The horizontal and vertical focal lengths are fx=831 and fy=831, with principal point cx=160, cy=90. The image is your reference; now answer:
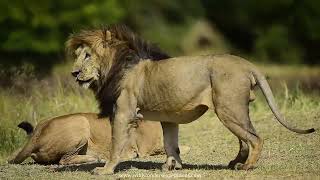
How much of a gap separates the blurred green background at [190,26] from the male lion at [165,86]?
18.5m

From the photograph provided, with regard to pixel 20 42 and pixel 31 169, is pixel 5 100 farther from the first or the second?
pixel 20 42

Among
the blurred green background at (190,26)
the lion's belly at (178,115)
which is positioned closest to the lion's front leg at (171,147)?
the lion's belly at (178,115)

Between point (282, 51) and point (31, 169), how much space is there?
2951 cm

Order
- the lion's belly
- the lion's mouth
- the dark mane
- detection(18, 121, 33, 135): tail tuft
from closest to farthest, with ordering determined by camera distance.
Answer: the lion's belly
the dark mane
the lion's mouth
detection(18, 121, 33, 135): tail tuft

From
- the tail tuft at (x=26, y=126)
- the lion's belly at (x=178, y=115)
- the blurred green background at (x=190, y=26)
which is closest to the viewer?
the lion's belly at (x=178, y=115)

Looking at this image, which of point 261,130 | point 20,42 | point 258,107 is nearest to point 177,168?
point 261,130

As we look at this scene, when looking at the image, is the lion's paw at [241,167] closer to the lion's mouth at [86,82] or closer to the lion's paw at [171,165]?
the lion's paw at [171,165]

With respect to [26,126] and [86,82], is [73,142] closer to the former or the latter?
[26,126]

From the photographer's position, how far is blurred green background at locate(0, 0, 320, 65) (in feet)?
97.8

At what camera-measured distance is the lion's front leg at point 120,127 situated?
10344 mm

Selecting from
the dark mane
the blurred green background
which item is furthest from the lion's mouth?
the blurred green background

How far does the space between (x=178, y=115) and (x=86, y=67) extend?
1412 millimetres

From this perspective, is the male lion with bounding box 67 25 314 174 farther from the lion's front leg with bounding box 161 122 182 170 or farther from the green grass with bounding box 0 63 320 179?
the green grass with bounding box 0 63 320 179

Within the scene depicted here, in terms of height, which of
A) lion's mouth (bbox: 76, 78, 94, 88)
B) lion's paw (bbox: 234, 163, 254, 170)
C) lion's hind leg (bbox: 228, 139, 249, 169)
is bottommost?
lion's paw (bbox: 234, 163, 254, 170)
